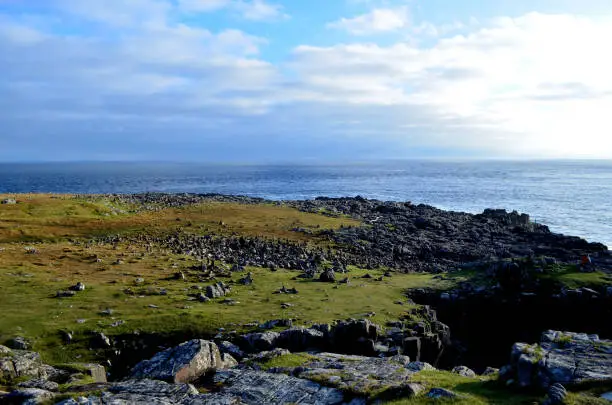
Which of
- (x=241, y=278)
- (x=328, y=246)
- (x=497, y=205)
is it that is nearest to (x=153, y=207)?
(x=328, y=246)

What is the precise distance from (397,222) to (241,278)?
131 ft

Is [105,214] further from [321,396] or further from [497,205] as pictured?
[497,205]

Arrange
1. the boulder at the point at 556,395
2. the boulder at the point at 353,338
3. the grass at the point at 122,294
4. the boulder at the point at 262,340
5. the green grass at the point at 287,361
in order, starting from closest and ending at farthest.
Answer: the boulder at the point at 556,395
the green grass at the point at 287,361
the boulder at the point at 262,340
the boulder at the point at 353,338
the grass at the point at 122,294

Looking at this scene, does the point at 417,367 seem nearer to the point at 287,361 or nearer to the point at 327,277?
the point at 287,361

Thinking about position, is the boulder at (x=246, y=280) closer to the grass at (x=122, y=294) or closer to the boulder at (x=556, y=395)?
the grass at (x=122, y=294)

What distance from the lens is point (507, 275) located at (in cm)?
3834

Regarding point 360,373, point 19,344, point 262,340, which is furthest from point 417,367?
point 19,344

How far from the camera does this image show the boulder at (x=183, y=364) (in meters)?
17.5

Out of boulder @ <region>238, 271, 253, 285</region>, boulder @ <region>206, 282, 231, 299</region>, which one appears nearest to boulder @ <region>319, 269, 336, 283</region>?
boulder @ <region>238, 271, 253, 285</region>

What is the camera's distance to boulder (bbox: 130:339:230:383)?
17.5 m

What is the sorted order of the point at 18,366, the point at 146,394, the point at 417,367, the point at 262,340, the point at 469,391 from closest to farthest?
the point at 146,394
the point at 469,391
the point at 18,366
the point at 417,367
the point at 262,340

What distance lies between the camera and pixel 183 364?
1783 cm

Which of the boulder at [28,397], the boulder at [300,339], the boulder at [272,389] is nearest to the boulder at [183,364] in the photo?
the boulder at [272,389]

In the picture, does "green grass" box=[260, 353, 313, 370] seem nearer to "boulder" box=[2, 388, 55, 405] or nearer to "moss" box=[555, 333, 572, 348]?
"boulder" box=[2, 388, 55, 405]
